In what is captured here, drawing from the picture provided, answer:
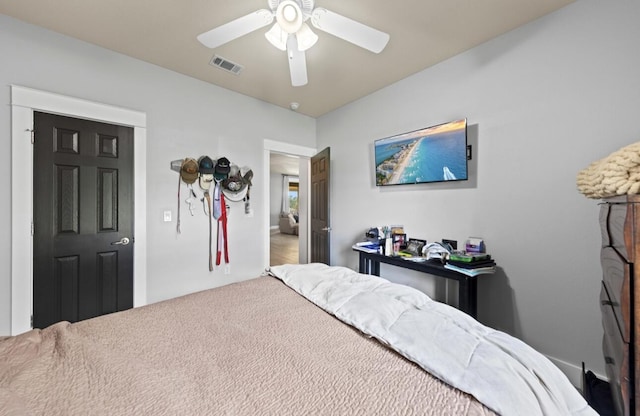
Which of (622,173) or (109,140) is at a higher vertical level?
(109,140)

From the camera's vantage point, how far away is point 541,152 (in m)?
1.75

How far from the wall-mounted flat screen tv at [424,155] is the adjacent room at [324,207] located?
0.08 ft

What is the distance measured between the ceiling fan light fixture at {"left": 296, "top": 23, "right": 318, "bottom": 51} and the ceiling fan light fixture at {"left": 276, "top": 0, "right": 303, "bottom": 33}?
105 mm

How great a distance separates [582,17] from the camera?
62.3 inches

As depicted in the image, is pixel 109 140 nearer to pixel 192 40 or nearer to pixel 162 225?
pixel 162 225

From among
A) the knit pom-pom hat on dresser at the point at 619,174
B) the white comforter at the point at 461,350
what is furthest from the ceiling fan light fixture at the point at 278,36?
the knit pom-pom hat on dresser at the point at 619,174

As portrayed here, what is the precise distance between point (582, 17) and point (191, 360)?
2.85m

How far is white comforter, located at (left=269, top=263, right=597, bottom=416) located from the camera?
2.15 feet

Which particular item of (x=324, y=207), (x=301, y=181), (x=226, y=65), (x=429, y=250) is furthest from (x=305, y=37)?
(x=301, y=181)

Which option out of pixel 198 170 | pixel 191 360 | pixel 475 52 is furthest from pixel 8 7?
pixel 475 52

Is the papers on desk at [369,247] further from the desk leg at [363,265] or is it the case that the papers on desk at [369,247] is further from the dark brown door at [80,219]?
the dark brown door at [80,219]

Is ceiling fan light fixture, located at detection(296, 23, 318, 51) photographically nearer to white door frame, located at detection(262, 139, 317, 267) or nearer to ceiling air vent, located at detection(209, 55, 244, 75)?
ceiling air vent, located at detection(209, 55, 244, 75)

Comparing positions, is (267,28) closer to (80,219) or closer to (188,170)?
(188,170)

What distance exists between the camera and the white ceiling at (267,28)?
165 centimetres
